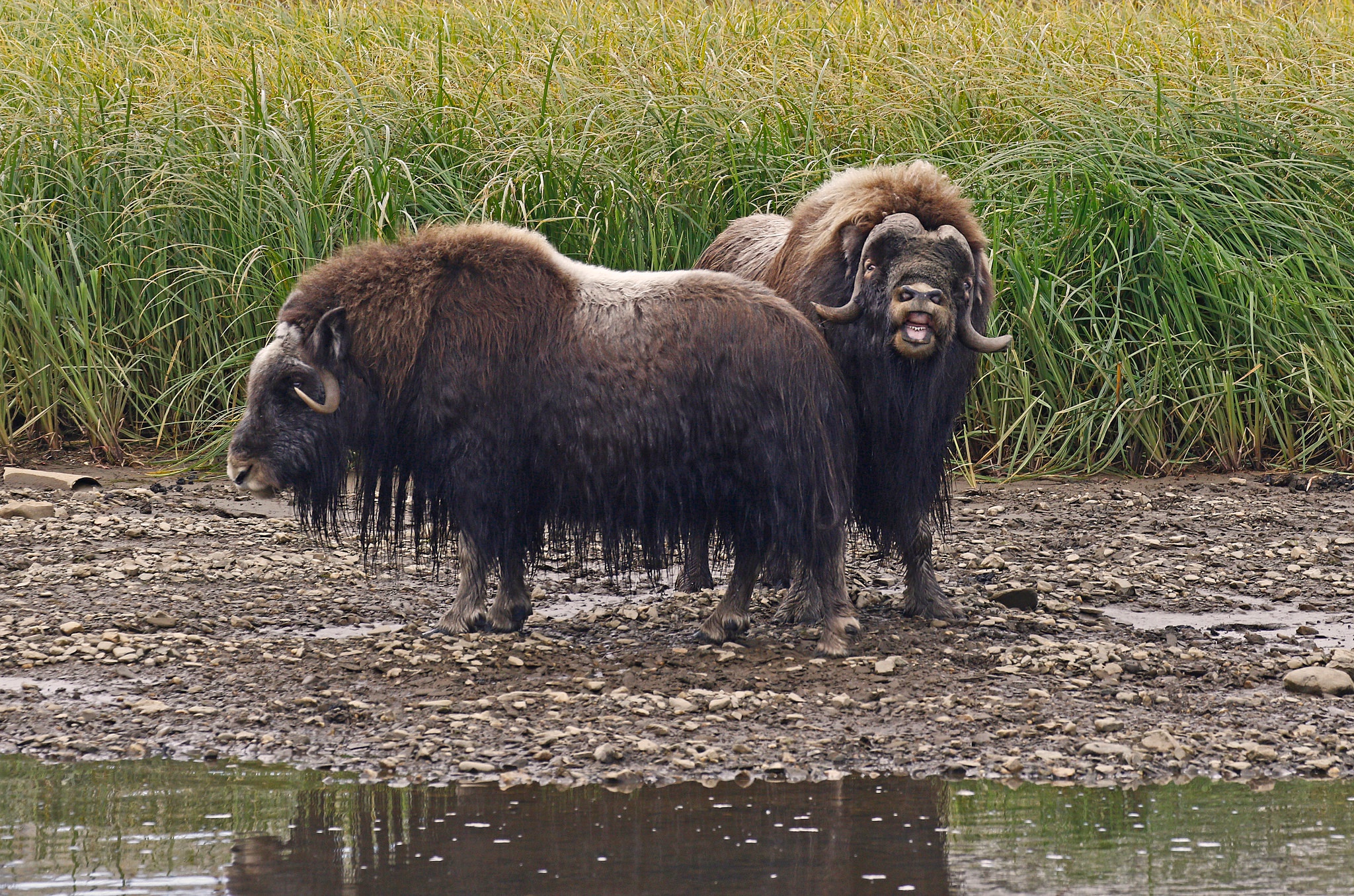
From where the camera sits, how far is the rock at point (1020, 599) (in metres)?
5.95

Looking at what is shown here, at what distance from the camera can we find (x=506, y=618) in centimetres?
562

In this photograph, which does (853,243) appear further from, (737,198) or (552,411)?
(737,198)

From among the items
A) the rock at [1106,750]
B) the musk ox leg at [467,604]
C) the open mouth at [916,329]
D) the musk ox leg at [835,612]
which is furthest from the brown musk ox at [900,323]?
the rock at [1106,750]

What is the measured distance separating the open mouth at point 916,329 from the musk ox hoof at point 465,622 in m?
1.74

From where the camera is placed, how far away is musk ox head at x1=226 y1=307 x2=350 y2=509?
5.41 m

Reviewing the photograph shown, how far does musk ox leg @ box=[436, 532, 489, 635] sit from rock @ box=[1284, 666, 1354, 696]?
8.62ft

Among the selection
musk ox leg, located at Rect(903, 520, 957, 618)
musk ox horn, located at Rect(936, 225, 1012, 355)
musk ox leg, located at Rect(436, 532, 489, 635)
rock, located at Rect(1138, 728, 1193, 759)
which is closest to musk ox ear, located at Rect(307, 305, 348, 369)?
musk ox leg, located at Rect(436, 532, 489, 635)

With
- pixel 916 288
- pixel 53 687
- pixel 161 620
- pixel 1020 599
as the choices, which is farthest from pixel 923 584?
pixel 53 687

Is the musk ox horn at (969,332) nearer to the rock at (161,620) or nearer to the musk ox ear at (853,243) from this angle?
the musk ox ear at (853,243)

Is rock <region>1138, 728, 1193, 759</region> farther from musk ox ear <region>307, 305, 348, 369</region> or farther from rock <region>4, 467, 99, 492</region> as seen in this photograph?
rock <region>4, 467, 99, 492</region>

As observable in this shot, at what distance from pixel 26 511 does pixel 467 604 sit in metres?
2.84

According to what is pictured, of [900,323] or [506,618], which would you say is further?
[506,618]

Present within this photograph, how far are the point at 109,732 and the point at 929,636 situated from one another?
8.71ft

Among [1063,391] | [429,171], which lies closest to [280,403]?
[429,171]
